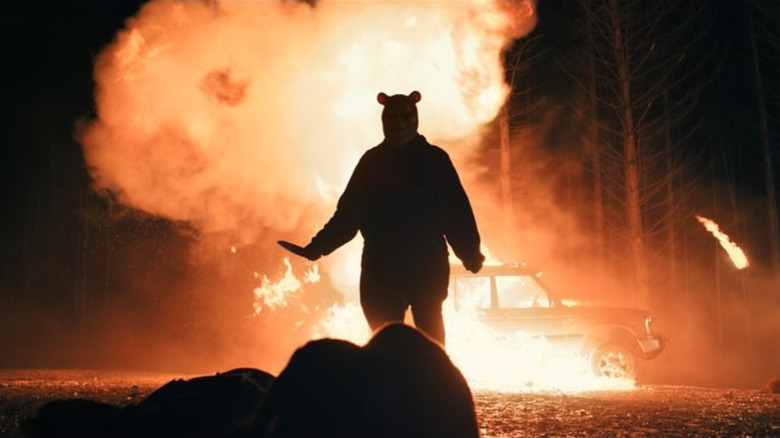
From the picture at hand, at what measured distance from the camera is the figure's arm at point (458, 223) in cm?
461

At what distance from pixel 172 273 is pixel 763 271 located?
22771 millimetres

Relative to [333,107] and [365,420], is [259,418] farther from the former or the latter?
[333,107]

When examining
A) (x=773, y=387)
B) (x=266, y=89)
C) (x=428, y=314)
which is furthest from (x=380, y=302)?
(x=266, y=89)

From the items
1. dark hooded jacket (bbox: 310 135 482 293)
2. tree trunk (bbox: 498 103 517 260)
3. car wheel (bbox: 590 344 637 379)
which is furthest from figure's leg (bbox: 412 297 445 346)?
tree trunk (bbox: 498 103 517 260)

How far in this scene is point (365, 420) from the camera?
200 centimetres

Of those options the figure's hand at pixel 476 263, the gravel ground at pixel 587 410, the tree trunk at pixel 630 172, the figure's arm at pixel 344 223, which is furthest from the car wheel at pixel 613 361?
the figure's arm at pixel 344 223

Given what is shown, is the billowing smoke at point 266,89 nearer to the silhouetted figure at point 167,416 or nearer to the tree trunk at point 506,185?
the tree trunk at point 506,185

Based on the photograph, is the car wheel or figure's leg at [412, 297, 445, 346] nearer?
figure's leg at [412, 297, 445, 346]

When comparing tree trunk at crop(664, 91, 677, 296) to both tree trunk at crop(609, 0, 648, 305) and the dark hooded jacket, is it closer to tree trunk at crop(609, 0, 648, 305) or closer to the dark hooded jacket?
tree trunk at crop(609, 0, 648, 305)

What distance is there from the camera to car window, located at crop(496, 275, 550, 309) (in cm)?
1252

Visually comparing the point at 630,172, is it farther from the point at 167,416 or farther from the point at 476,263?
the point at 167,416

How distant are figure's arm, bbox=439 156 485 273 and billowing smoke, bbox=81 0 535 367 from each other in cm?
996

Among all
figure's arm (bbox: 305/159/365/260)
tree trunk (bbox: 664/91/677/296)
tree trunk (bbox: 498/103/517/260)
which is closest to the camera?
figure's arm (bbox: 305/159/365/260)

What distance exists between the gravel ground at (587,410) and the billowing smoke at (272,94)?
604 cm
